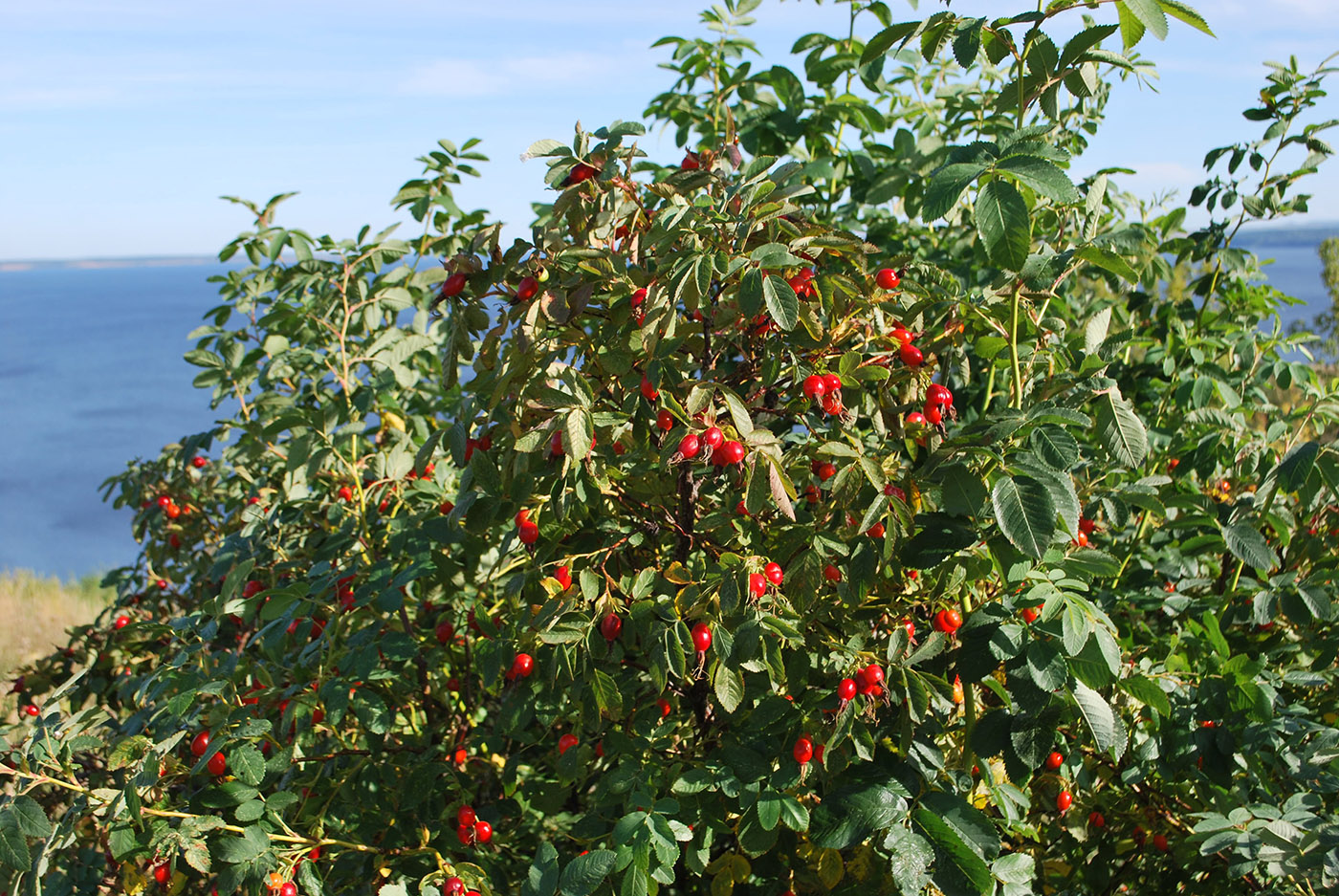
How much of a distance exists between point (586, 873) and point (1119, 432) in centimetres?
A: 112

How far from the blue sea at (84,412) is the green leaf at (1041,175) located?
2151 mm

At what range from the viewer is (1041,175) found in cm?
131

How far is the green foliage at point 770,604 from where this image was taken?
4.61 feet

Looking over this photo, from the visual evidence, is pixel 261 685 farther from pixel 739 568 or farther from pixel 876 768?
pixel 876 768

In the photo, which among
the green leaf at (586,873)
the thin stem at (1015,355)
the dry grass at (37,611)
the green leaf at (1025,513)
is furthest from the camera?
the dry grass at (37,611)

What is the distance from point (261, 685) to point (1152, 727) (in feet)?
6.17

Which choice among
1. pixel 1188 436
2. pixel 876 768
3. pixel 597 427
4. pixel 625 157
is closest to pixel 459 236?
pixel 625 157

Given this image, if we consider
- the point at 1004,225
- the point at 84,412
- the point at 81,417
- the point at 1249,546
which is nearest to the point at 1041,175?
the point at 1004,225

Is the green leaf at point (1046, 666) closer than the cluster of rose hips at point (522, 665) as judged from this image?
Yes

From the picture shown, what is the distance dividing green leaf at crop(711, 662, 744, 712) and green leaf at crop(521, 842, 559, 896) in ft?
1.28

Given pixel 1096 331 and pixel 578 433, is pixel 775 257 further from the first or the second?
pixel 1096 331

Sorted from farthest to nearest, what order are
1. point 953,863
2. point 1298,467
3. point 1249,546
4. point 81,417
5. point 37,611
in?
1. point 81,417
2. point 37,611
3. point 1249,546
4. point 1298,467
5. point 953,863

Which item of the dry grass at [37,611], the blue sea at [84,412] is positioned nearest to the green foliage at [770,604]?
the blue sea at [84,412]

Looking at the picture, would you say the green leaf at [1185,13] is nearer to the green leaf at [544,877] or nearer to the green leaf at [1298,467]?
the green leaf at [1298,467]
